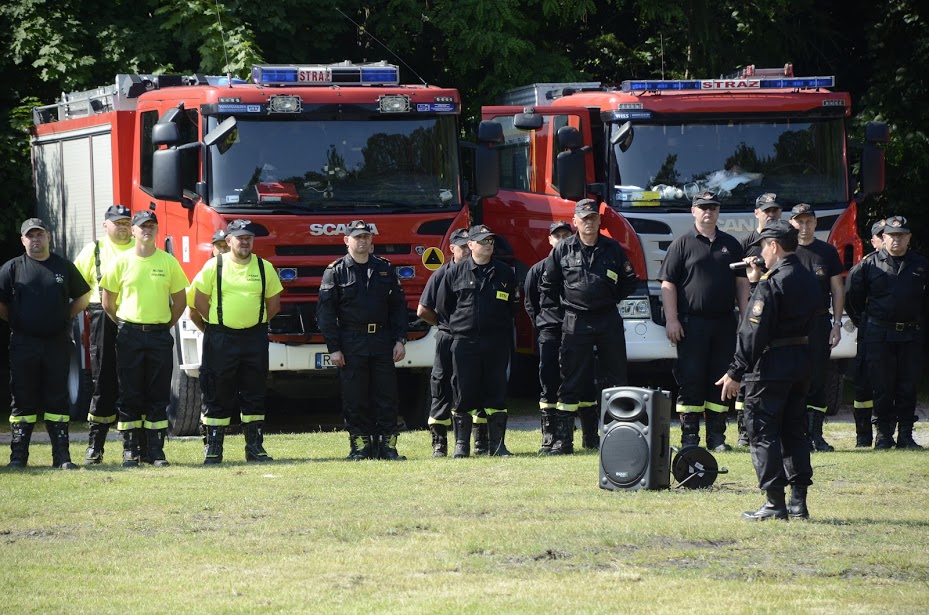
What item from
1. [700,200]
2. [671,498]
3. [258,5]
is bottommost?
[671,498]

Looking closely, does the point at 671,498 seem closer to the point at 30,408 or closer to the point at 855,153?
the point at 30,408

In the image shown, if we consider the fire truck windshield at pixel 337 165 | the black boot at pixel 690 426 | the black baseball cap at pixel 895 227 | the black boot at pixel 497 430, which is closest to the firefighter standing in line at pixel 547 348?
the black boot at pixel 497 430

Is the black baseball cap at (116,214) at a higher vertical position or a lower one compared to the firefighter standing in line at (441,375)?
higher

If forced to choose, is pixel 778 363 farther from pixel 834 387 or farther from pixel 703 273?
pixel 834 387

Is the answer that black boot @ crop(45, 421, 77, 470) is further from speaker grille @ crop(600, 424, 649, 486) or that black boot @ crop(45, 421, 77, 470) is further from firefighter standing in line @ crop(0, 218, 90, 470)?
speaker grille @ crop(600, 424, 649, 486)

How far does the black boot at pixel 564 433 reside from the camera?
12.9 metres

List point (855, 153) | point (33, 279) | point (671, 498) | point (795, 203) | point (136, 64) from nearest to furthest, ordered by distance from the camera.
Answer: point (671, 498)
point (33, 279)
point (795, 203)
point (136, 64)
point (855, 153)

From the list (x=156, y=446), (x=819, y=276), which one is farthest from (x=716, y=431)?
(x=156, y=446)

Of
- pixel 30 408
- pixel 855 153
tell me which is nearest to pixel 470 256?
pixel 30 408

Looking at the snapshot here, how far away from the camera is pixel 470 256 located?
1295 cm

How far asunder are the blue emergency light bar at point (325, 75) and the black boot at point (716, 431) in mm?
4359

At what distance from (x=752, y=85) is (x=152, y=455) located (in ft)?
22.7

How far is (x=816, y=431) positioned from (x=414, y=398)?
13.9 feet

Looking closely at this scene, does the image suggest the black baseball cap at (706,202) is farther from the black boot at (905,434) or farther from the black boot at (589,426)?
the black boot at (905,434)
